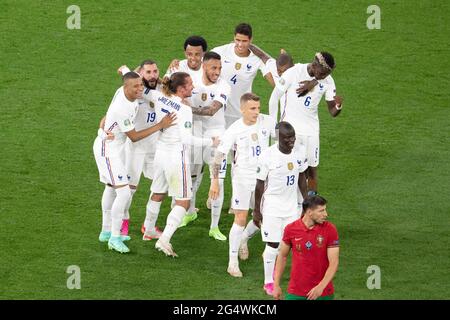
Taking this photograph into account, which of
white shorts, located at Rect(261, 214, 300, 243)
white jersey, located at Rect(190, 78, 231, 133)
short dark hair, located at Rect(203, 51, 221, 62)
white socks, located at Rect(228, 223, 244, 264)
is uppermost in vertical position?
short dark hair, located at Rect(203, 51, 221, 62)

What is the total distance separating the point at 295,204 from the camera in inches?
539

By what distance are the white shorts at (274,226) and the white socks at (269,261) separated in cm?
11

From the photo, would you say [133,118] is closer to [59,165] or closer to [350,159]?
[59,165]

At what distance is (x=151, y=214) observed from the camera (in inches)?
592

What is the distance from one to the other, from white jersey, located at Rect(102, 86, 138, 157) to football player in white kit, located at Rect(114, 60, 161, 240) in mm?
339

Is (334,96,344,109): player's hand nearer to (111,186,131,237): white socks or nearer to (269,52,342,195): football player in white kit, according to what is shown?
(269,52,342,195): football player in white kit

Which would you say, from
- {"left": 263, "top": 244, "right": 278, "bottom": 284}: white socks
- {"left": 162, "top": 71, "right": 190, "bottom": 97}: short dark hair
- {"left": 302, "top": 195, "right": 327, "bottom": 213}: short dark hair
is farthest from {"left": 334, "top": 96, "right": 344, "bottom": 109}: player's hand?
{"left": 302, "top": 195, "right": 327, "bottom": 213}: short dark hair

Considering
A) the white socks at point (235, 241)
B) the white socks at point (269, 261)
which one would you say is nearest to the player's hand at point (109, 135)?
the white socks at point (235, 241)

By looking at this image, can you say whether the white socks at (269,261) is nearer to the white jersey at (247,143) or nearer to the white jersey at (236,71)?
the white jersey at (247,143)

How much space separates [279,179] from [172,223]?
1.69m

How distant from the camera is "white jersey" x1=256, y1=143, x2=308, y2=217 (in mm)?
13570

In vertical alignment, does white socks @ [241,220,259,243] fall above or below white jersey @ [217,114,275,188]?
below

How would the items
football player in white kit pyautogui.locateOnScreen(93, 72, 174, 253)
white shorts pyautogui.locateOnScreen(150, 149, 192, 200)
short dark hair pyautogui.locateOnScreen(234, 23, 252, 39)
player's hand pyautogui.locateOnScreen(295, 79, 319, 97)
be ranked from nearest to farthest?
1. football player in white kit pyautogui.locateOnScreen(93, 72, 174, 253)
2. white shorts pyautogui.locateOnScreen(150, 149, 192, 200)
3. player's hand pyautogui.locateOnScreen(295, 79, 319, 97)
4. short dark hair pyautogui.locateOnScreen(234, 23, 252, 39)
